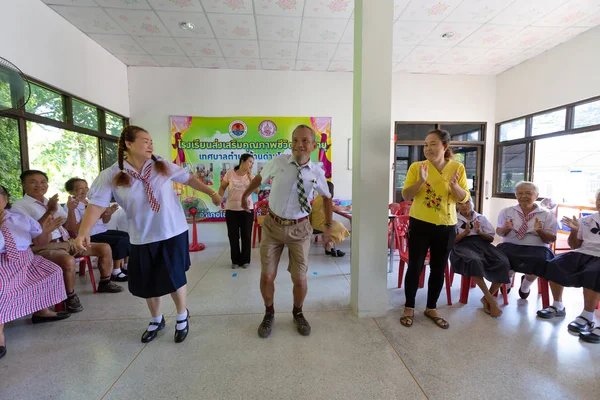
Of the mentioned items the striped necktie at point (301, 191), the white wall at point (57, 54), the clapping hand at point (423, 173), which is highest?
the white wall at point (57, 54)

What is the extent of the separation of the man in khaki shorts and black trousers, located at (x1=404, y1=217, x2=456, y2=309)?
0.71m

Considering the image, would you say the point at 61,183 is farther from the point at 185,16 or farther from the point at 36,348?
the point at 185,16

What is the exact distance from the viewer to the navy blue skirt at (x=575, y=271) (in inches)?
78.3

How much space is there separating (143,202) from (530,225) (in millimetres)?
3252

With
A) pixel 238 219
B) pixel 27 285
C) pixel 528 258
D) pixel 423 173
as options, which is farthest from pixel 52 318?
pixel 528 258

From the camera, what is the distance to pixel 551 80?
4266 millimetres

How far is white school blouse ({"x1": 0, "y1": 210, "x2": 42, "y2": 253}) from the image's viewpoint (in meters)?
2.01

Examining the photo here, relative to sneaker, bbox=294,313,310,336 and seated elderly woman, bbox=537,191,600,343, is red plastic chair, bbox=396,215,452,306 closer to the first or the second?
seated elderly woman, bbox=537,191,600,343

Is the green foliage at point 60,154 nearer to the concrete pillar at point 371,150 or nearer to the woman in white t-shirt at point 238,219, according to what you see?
the woman in white t-shirt at point 238,219

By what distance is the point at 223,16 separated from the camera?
340 cm

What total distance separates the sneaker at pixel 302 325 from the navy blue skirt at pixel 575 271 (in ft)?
6.92

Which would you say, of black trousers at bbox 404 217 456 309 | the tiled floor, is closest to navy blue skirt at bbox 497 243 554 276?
the tiled floor

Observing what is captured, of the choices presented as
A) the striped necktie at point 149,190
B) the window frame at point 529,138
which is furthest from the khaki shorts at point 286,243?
the window frame at point 529,138

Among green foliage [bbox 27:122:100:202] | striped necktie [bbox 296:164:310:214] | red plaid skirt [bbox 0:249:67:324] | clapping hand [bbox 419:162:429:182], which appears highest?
green foliage [bbox 27:122:100:202]
